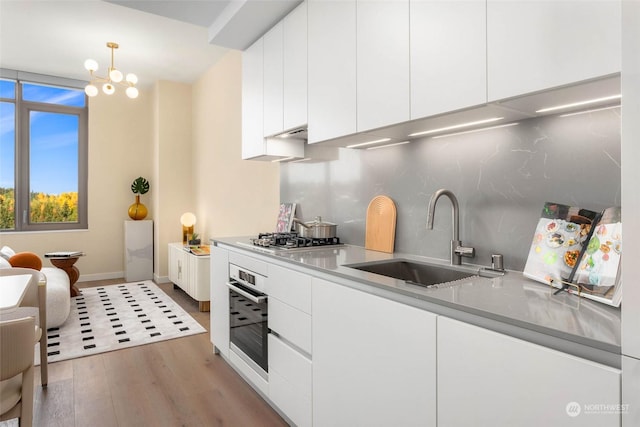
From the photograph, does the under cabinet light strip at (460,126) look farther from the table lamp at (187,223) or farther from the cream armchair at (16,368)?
the table lamp at (187,223)

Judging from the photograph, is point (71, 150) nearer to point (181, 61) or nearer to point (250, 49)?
point (181, 61)

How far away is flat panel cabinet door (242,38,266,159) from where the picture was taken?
2.90m

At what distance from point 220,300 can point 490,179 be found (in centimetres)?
211

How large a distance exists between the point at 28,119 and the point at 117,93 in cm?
127

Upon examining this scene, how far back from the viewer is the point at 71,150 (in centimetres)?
590

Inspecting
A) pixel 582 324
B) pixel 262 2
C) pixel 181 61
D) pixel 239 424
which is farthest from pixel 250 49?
pixel 582 324

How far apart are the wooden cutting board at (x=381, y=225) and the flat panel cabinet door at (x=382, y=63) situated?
0.57 metres

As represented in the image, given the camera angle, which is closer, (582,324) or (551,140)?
(582,324)

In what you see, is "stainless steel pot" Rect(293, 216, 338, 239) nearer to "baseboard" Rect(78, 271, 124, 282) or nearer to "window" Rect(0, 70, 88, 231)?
"baseboard" Rect(78, 271, 124, 282)

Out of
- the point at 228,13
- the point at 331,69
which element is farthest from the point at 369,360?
the point at 228,13

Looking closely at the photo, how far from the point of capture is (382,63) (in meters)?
1.76

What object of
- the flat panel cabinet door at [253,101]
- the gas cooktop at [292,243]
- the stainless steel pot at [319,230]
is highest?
the flat panel cabinet door at [253,101]

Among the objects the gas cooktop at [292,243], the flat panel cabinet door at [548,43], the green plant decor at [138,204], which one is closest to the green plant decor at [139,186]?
the green plant decor at [138,204]

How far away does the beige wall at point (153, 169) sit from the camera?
535 cm
